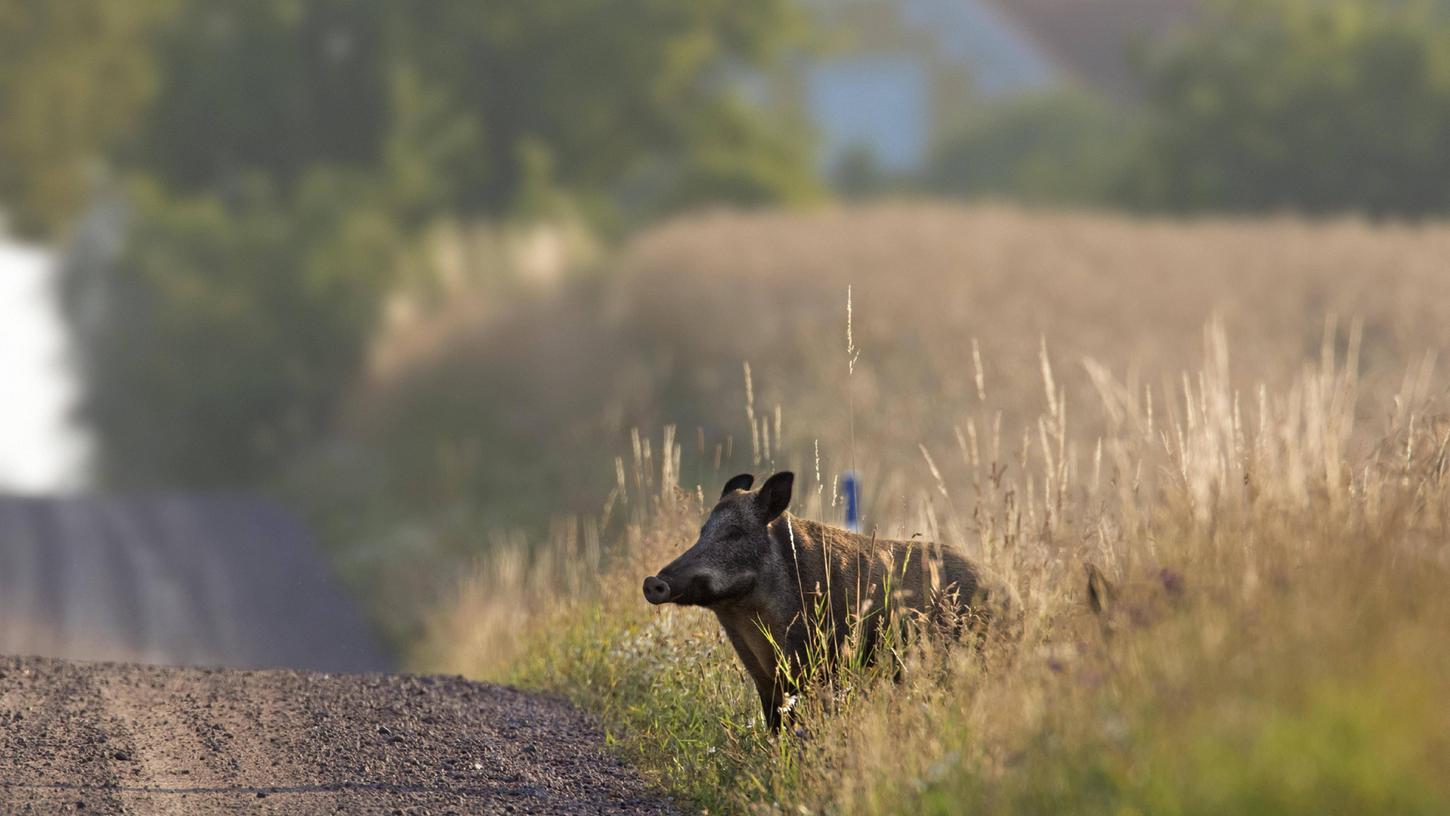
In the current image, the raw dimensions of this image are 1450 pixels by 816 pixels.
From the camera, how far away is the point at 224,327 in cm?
3584

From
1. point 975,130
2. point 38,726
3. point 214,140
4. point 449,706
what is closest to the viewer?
point 38,726

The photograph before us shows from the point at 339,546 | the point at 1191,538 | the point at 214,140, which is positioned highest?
the point at 214,140

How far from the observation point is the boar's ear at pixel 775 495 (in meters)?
7.48

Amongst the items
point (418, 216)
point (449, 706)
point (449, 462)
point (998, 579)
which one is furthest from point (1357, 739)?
point (418, 216)

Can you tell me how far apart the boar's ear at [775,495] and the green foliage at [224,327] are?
27.9 metres

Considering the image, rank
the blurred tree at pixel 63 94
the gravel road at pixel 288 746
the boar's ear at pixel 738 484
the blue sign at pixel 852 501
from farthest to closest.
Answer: the blurred tree at pixel 63 94 < the blue sign at pixel 852 501 < the boar's ear at pixel 738 484 < the gravel road at pixel 288 746

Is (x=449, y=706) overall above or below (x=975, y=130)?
below

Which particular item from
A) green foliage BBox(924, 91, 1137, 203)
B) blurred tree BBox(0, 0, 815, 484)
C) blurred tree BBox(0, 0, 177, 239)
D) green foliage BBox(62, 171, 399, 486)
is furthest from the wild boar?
green foliage BBox(924, 91, 1137, 203)

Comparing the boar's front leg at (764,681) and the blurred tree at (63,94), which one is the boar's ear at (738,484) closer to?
the boar's front leg at (764,681)

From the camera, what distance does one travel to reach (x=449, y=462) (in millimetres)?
25234

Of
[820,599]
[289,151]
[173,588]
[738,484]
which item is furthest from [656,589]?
[289,151]

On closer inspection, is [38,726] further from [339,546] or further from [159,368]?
[159,368]

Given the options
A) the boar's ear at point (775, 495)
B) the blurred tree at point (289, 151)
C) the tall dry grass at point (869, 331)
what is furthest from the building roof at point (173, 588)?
the boar's ear at point (775, 495)

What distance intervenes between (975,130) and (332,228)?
118 feet
